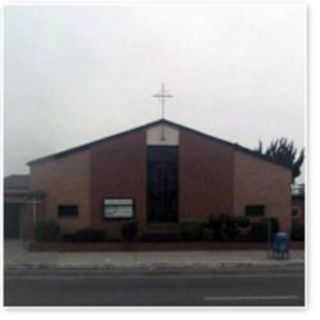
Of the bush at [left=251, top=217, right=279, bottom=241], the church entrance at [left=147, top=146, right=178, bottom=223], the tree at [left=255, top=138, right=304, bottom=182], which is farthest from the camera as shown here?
the church entrance at [left=147, top=146, right=178, bottom=223]

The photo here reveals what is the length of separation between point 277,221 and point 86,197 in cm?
438

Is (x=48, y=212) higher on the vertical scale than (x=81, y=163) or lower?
lower

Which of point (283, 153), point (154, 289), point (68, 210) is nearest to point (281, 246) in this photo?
point (283, 153)

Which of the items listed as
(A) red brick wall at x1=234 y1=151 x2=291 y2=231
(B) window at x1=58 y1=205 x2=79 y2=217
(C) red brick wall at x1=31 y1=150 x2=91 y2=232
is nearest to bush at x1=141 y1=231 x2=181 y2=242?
(C) red brick wall at x1=31 y1=150 x2=91 y2=232

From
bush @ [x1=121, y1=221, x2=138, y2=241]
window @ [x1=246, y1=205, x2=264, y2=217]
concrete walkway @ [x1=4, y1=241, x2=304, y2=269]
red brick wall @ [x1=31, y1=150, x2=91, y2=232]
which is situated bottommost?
concrete walkway @ [x1=4, y1=241, x2=304, y2=269]

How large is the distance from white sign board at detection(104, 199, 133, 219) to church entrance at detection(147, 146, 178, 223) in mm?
493

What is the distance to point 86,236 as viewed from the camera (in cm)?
1517

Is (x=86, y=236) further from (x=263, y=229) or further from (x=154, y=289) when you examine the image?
(x=154, y=289)

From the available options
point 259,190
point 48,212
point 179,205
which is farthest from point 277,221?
point 48,212

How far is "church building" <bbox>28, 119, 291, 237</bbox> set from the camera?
16.2 meters

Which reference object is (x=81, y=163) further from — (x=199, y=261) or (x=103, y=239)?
(x=199, y=261)

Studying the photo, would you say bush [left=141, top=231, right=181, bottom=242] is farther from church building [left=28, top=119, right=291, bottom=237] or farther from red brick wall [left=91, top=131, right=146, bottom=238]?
red brick wall [left=91, top=131, right=146, bottom=238]

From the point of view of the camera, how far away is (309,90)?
5414 millimetres

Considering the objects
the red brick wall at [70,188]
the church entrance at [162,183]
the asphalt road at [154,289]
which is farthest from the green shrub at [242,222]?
the asphalt road at [154,289]
